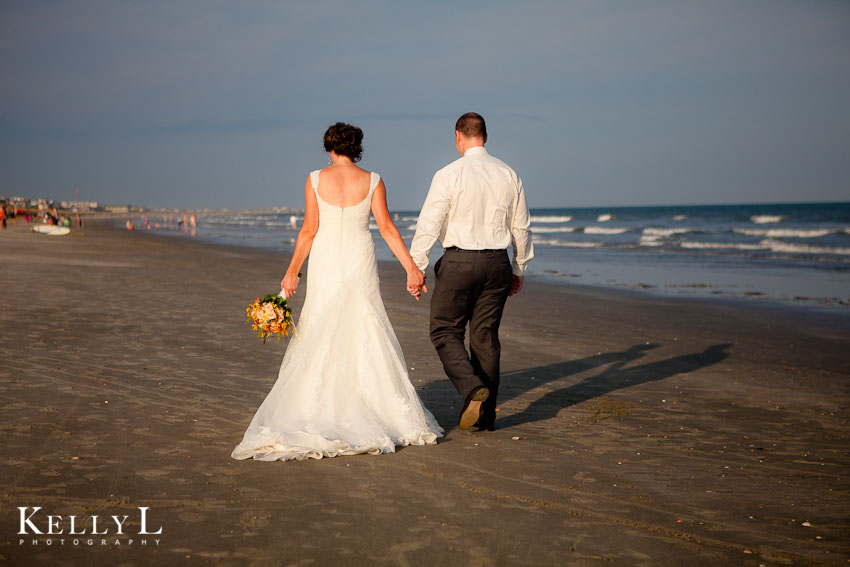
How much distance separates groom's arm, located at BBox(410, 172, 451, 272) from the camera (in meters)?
5.25

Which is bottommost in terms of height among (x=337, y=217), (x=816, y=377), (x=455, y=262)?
(x=816, y=377)

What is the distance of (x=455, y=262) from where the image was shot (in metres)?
5.30

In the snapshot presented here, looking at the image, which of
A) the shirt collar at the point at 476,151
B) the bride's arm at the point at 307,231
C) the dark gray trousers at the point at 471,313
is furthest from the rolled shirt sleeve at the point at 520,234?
the bride's arm at the point at 307,231

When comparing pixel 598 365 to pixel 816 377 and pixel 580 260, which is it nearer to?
pixel 816 377

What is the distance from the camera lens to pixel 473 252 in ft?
17.4

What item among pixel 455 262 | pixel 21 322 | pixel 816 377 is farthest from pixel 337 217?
pixel 21 322

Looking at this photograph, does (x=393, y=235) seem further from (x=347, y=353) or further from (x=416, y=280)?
(x=347, y=353)

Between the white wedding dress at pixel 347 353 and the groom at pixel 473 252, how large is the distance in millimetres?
386

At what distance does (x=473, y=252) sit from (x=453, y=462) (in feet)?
4.97

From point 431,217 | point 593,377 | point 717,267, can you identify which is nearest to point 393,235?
point 431,217

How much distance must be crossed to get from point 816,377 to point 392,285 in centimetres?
1000

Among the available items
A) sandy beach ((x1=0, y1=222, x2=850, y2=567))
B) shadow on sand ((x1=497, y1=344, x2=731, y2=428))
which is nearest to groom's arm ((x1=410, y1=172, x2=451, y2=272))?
sandy beach ((x1=0, y1=222, x2=850, y2=567))

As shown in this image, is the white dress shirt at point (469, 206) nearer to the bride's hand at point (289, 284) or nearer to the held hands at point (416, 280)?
the held hands at point (416, 280)

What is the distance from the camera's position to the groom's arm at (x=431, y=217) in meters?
5.25
